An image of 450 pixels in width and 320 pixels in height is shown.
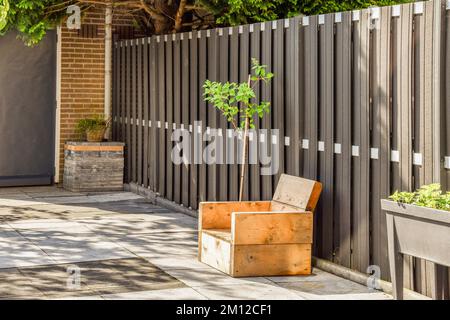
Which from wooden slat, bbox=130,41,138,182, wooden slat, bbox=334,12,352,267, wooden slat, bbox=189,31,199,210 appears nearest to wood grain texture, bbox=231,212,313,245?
wooden slat, bbox=334,12,352,267

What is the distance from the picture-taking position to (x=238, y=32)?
1059 cm

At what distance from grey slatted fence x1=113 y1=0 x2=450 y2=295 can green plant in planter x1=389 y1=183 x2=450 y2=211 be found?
404 millimetres

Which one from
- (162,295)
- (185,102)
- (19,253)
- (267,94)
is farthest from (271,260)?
(185,102)

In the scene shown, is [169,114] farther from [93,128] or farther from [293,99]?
[293,99]

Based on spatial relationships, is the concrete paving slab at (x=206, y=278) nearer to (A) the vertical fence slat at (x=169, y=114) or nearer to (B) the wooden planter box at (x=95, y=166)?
(A) the vertical fence slat at (x=169, y=114)

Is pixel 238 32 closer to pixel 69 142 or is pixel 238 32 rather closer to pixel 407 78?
pixel 407 78

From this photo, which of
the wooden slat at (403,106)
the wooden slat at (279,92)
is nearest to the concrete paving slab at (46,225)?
the wooden slat at (279,92)

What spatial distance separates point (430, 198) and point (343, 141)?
1.99 metres

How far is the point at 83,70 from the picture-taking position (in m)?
15.4

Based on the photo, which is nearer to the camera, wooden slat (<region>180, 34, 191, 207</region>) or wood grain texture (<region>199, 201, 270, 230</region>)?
wood grain texture (<region>199, 201, 270, 230</region>)

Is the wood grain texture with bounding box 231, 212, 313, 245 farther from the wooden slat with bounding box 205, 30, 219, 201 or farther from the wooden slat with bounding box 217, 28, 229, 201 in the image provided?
the wooden slat with bounding box 205, 30, 219, 201

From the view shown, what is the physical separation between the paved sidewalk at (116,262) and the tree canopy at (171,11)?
295 centimetres

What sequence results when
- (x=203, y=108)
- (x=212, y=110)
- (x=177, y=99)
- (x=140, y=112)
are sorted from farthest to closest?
1. (x=140, y=112)
2. (x=177, y=99)
3. (x=203, y=108)
4. (x=212, y=110)

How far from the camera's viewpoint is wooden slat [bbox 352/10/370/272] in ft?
25.7
